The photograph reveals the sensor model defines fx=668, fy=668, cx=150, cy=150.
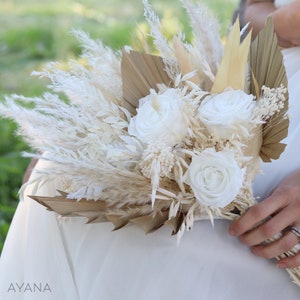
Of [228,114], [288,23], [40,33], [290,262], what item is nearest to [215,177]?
[228,114]

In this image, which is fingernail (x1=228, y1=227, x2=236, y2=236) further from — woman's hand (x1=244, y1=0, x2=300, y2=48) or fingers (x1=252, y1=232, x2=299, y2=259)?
woman's hand (x1=244, y1=0, x2=300, y2=48)

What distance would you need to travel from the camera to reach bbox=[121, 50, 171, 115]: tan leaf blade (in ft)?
3.66

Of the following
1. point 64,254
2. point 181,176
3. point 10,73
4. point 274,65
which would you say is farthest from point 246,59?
point 10,73

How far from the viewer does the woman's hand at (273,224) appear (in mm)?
1074

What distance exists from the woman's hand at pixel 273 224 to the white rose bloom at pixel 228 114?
0.46ft

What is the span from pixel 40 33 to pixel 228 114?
379 cm

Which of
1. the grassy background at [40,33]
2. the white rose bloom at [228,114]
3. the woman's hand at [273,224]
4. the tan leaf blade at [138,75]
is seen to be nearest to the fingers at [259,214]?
the woman's hand at [273,224]

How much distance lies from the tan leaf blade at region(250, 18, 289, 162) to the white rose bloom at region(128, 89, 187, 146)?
142mm

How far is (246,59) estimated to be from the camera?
3.49 ft

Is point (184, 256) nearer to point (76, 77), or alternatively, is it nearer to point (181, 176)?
point (181, 176)

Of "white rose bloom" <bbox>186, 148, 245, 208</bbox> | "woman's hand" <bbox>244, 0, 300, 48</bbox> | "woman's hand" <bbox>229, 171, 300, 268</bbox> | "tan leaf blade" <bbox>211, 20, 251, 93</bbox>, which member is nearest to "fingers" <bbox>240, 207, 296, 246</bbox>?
"woman's hand" <bbox>229, 171, 300, 268</bbox>

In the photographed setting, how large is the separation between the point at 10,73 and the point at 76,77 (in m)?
3.03

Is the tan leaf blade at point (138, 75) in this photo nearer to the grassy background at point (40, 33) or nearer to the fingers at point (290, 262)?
the fingers at point (290, 262)

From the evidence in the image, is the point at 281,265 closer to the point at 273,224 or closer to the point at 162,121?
the point at 273,224
